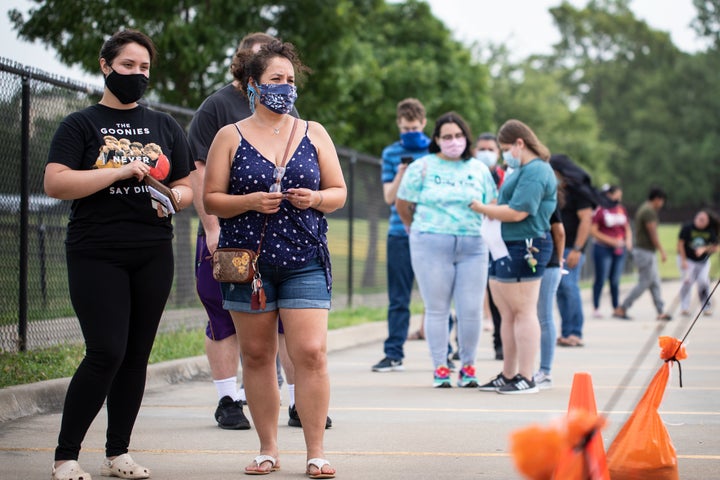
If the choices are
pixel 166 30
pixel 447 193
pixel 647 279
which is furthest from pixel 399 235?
pixel 647 279

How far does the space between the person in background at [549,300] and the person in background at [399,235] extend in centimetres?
120

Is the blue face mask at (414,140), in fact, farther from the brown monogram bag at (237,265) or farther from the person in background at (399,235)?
the brown monogram bag at (237,265)

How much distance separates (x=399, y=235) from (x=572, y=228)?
116 inches

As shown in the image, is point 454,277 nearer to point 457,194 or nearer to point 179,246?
point 457,194

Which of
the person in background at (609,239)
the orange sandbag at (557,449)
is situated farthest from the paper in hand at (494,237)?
the person in background at (609,239)

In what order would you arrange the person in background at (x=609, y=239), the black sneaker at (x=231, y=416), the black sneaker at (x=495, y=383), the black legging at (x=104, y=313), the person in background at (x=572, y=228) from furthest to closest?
the person in background at (x=609, y=239) → the person in background at (x=572, y=228) → the black sneaker at (x=495, y=383) → the black sneaker at (x=231, y=416) → the black legging at (x=104, y=313)

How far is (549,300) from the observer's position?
9.38m

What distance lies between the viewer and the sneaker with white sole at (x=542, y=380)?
8.83 metres

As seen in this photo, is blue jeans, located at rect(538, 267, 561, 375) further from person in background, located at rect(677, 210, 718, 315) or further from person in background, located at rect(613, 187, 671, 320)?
person in background, located at rect(677, 210, 718, 315)

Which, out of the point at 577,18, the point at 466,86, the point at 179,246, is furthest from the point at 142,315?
the point at 577,18

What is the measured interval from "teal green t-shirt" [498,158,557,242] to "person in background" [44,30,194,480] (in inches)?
137

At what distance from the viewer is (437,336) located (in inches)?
343

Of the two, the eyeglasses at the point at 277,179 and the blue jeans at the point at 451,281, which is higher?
the eyeglasses at the point at 277,179

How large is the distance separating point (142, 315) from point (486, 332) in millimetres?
9902
